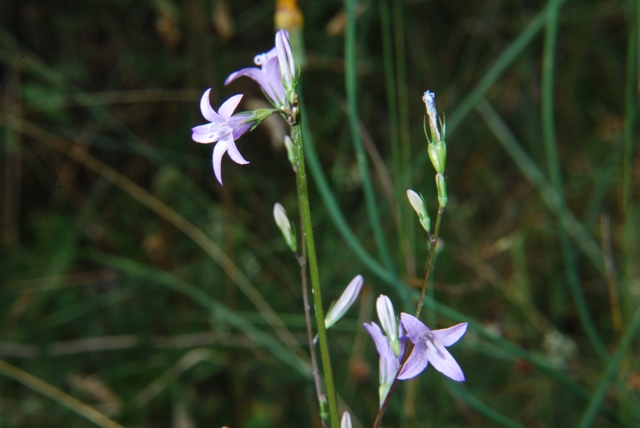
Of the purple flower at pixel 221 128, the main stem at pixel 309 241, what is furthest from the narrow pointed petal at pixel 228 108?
the main stem at pixel 309 241

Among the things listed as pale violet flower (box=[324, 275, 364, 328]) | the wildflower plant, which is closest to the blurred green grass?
pale violet flower (box=[324, 275, 364, 328])

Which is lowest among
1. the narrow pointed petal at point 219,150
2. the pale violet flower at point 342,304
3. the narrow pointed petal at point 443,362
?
the narrow pointed petal at point 443,362

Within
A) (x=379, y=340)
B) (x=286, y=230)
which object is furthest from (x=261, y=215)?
(x=379, y=340)

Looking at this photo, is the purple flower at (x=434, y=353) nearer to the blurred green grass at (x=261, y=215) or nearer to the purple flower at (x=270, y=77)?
the purple flower at (x=270, y=77)

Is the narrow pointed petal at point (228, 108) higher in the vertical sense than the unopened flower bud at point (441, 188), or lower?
higher

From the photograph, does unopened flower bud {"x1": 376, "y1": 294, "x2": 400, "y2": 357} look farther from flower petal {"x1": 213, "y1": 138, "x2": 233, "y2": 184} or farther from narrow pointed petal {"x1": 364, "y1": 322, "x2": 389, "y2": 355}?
flower petal {"x1": 213, "y1": 138, "x2": 233, "y2": 184}

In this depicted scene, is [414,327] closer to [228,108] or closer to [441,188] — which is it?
[441,188]
